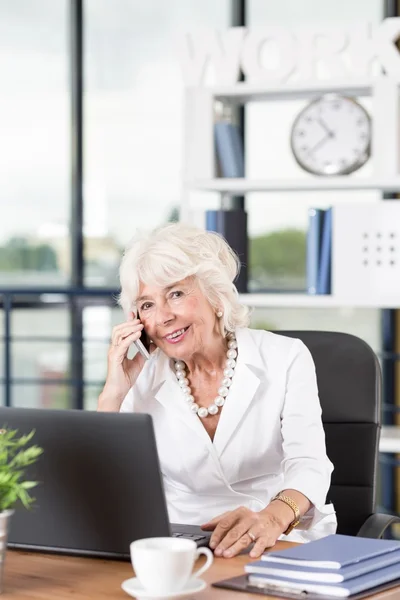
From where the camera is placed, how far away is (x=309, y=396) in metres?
2.15

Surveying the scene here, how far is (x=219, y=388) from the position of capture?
2.21m

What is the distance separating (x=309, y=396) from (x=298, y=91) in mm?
1835

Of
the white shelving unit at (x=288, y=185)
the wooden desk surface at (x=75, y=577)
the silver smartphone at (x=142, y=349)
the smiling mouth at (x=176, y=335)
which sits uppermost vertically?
the white shelving unit at (x=288, y=185)

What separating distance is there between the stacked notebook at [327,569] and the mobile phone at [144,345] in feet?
2.68

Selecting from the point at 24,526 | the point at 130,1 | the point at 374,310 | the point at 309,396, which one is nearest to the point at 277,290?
the point at 374,310

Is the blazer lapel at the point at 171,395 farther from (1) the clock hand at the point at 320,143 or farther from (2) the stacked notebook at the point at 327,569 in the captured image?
(1) the clock hand at the point at 320,143

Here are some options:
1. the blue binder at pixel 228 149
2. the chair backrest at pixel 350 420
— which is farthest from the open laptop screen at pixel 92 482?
the blue binder at pixel 228 149

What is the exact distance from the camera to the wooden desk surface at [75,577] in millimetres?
1428

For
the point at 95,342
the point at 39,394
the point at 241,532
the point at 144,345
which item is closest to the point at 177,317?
the point at 144,345

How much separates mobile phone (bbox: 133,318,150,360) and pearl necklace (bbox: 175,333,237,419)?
7 cm

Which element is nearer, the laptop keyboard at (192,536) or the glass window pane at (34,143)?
the laptop keyboard at (192,536)

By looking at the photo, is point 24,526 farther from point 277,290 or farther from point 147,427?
point 277,290

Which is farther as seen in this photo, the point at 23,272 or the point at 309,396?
the point at 23,272

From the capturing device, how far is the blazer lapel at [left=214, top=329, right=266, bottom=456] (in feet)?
7.02
